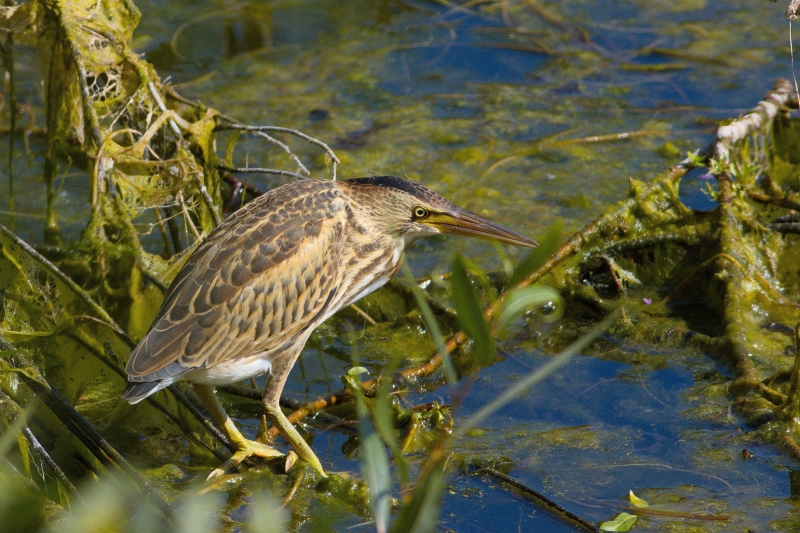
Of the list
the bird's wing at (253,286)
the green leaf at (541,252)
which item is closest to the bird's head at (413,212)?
the bird's wing at (253,286)

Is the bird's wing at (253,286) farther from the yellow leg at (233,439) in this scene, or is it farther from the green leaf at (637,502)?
the green leaf at (637,502)

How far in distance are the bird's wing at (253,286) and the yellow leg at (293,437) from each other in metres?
0.25

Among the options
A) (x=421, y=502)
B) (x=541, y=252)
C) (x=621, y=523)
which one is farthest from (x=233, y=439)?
(x=541, y=252)

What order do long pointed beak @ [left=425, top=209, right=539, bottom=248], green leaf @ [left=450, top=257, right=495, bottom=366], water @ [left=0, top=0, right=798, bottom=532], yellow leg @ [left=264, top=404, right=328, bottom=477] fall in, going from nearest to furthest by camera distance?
green leaf @ [left=450, top=257, right=495, bottom=366] → water @ [left=0, top=0, right=798, bottom=532] → yellow leg @ [left=264, top=404, right=328, bottom=477] → long pointed beak @ [left=425, top=209, right=539, bottom=248]

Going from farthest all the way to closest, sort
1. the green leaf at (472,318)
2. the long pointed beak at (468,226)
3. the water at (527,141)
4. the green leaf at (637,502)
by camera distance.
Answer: the long pointed beak at (468,226) < the water at (527,141) < the green leaf at (637,502) < the green leaf at (472,318)

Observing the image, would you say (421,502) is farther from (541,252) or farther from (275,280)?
(275,280)

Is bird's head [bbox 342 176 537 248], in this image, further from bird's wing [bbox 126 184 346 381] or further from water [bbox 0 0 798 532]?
water [bbox 0 0 798 532]

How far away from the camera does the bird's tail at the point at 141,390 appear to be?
3.06 metres

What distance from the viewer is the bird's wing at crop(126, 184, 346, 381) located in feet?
10.8

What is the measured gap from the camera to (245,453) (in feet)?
11.3

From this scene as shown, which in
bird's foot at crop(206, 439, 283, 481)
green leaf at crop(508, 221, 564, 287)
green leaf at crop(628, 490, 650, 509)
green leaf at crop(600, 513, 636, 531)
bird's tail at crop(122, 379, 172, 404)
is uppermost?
green leaf at crop(508, 221, 564, 287)

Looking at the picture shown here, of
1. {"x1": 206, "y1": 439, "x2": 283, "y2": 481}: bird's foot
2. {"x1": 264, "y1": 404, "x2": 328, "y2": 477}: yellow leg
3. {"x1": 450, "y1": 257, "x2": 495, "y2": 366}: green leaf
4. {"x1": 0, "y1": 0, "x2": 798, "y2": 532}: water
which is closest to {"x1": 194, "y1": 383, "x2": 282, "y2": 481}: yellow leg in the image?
{"x1": 206, "y1": 439, "x2": 283, "y2": 481}: bird's foot

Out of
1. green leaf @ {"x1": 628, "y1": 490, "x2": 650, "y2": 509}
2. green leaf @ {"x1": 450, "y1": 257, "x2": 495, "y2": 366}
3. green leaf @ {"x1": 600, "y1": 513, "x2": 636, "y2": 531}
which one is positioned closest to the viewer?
green leaf @ {"x1": 450, "y1": 257, "x2": 495, "y2": 366}

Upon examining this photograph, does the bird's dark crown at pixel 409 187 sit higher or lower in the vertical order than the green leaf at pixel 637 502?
higher
